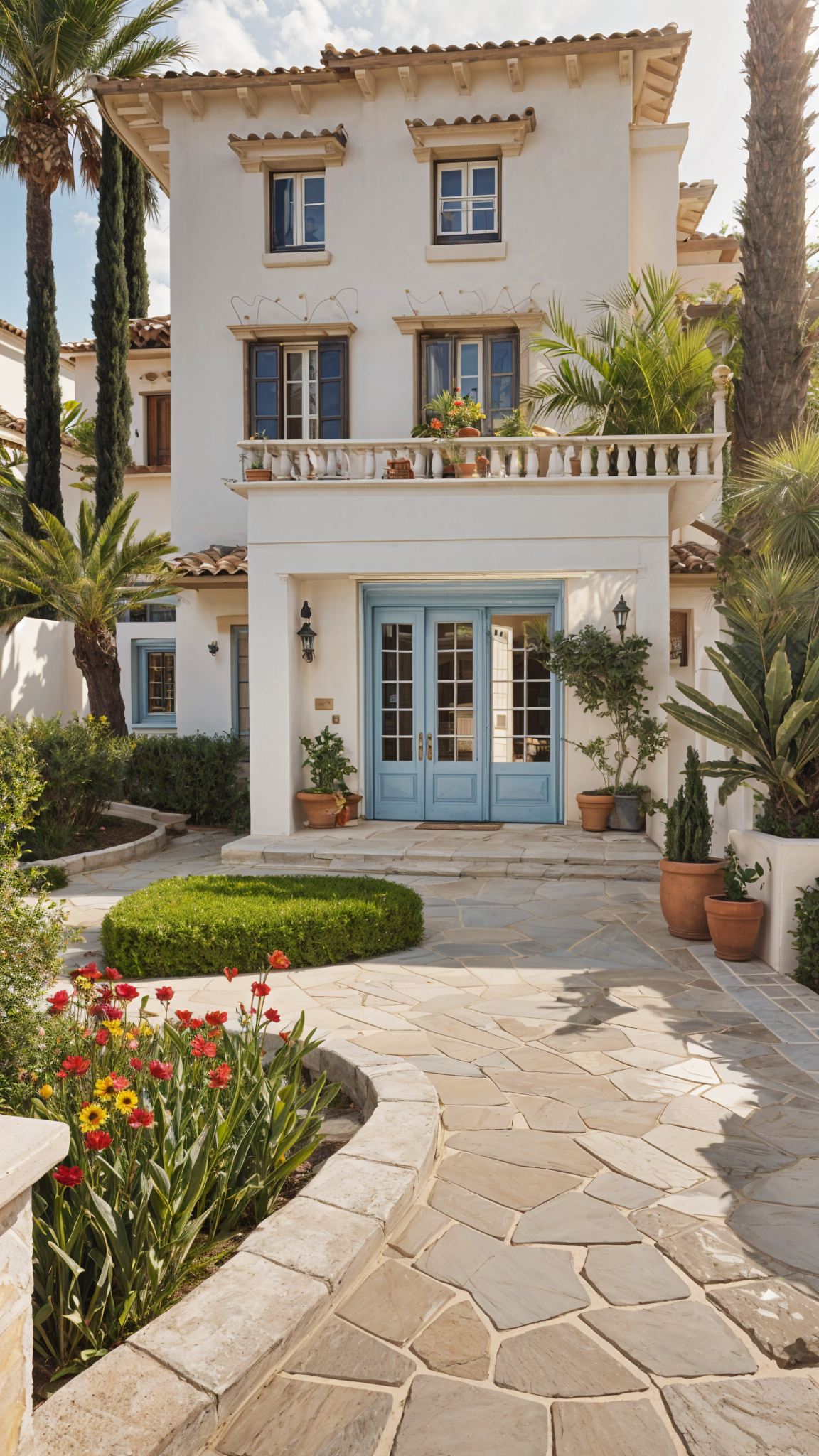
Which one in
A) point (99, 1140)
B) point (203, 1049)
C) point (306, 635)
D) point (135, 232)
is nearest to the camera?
point (99, 1140)

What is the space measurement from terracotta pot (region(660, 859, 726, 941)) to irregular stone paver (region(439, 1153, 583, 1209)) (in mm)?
4070

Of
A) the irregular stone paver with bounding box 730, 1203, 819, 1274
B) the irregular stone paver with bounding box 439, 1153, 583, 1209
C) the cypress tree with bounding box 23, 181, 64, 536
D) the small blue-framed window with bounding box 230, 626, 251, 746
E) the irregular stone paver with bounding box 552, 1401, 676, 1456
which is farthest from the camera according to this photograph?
the cypress tree with bounding box 23, 181, 64, 536

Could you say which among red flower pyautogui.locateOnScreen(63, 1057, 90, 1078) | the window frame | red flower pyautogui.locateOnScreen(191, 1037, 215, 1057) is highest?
the window frame

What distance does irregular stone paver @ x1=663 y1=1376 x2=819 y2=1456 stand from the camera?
2389 mm

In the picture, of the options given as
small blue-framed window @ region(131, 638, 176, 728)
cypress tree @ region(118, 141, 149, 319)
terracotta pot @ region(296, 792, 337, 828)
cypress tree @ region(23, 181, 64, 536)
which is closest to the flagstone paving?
terracotta pot @ region(296, 792, 337, 828)

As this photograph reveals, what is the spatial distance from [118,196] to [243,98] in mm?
3466

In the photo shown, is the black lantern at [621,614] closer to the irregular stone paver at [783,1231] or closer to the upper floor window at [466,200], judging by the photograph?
the upper floor window at [466,200]

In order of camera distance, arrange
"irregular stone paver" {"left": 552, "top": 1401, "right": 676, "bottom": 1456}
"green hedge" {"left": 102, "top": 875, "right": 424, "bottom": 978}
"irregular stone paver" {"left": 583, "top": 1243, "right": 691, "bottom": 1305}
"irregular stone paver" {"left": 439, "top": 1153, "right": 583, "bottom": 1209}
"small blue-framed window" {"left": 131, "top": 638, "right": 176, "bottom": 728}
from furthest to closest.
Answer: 1. "small blue-framed window" {"left": 131, "top": 638, "right": 176, "bottom": 728}
2. "green hedge" {"left": 102, "top": 875, "right": 424, "bottom": 978}
3. "irregular stone paver" {"left": 439, "top": 1153, "right": 583, "bottom": 1209}
4. "irregular stone paver" {"left": 583, "top": 1243, "right": 691, "bottom": 1305}
5. "irregular stone paver" {"left": 552, "top": 1401, "right": 676, "bottom": 1456}

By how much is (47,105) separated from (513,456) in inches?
424

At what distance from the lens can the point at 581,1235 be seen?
11.1ft

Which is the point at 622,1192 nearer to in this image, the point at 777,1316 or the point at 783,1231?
the point at 783,1231

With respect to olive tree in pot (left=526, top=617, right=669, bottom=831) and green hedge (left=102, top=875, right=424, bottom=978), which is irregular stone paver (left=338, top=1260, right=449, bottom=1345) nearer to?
green hedge (left=102, top=875, right=424, bottom=978)

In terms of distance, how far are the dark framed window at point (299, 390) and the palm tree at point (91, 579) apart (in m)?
2.54

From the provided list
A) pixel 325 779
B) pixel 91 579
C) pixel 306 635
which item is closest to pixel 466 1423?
pixel 325 779
